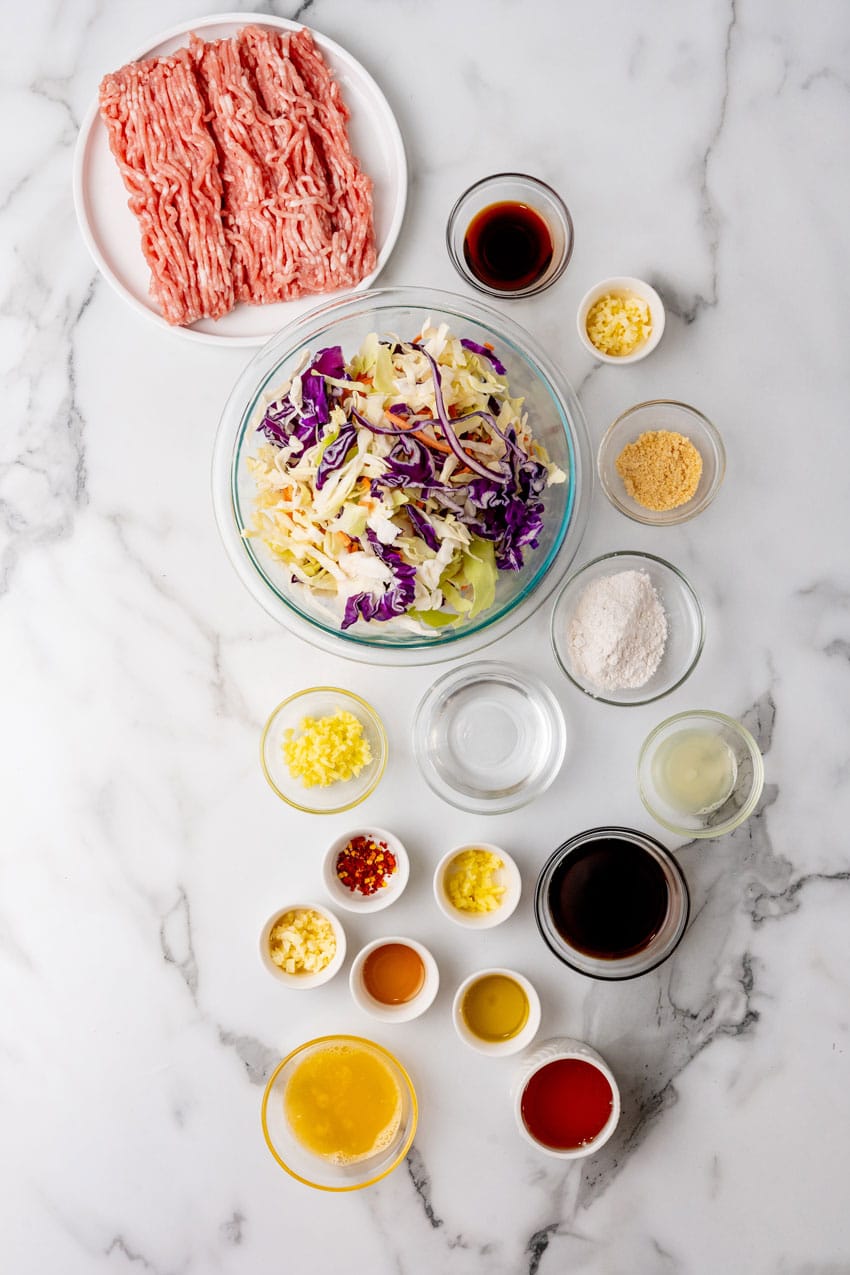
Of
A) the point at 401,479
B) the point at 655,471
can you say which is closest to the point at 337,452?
the point at 401,479

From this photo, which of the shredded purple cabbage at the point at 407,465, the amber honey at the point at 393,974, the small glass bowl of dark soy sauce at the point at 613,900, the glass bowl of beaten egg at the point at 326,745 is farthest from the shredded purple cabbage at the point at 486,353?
the amber honey at the point at 393,974

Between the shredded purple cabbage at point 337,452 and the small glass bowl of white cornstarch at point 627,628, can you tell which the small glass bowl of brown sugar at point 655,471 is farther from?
the shredded purple cabbage at point 337,452

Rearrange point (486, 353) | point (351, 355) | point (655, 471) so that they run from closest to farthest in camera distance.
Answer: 1. point (486, 353)
2. point (351, 355)
3. point (655, 471)

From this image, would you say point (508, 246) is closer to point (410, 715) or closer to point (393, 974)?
point (410, 715)

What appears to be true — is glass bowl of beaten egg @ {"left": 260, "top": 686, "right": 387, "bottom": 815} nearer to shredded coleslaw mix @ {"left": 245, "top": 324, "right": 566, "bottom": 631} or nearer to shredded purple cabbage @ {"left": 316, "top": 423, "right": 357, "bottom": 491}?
shredded coleslaw mix @ {"left": 245, "top": 324, "right": 566, "bottom": 631}

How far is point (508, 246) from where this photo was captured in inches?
81.0

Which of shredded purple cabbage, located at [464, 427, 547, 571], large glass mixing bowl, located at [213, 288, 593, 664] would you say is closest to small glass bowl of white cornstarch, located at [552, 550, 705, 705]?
large glass mixing bowl, located at [213, 288, 593, 664]

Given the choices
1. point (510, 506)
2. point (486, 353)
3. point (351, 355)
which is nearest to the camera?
point (510, 506)

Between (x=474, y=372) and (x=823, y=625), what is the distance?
1039 mm

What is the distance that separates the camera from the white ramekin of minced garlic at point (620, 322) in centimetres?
201

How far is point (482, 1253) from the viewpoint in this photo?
2.07 metres

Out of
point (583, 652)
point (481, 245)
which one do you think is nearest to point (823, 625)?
point (583, 652)

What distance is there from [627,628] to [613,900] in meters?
0.60

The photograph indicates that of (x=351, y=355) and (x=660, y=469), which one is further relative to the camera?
(x=660, y=469)
